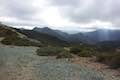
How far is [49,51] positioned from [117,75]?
14.6 meters

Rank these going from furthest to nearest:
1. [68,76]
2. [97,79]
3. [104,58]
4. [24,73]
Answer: [104,58] < [24,73] < [68,76] < [97,79]

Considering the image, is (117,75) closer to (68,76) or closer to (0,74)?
(68,76)

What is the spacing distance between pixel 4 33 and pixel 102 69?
4968cm

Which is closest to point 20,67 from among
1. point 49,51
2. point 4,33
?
point 49,51

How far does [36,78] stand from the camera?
1546 centimetres

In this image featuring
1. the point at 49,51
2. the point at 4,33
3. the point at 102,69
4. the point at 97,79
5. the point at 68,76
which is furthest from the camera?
the point at 4,33

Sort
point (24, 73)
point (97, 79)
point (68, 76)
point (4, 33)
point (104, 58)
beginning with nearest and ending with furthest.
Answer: point (97, 79) < point (68, 76) < point (24, 73) < point (104, 58) < point (4, 33)

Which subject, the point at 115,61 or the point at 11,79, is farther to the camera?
the point at 115,61

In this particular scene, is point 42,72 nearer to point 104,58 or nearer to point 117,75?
point 117,75

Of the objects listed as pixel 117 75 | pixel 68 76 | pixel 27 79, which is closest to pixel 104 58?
pixel 117 75

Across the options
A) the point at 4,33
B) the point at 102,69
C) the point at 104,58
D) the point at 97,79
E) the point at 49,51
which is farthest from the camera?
the point at 4,33

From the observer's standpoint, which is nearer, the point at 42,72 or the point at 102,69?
the point at 42,72

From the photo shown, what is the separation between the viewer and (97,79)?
49.1 ft

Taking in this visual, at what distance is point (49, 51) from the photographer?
30797 mm
